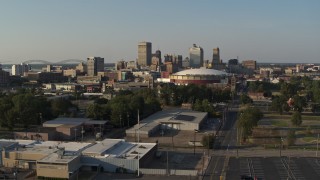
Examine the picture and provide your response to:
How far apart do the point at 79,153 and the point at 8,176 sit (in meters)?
4.25

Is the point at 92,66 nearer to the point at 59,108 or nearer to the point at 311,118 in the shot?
the point at 59,108

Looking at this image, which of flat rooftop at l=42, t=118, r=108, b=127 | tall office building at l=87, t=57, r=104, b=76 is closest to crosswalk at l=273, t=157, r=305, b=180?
flat rooftop at l=42, t=118, r=108, b=127

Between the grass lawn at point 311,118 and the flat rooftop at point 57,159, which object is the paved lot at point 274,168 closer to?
the flat rooftop at point 57,159

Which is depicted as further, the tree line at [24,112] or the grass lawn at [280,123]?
the grass lawn at [280,123]

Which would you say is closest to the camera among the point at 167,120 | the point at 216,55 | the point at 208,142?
the point at 208,142

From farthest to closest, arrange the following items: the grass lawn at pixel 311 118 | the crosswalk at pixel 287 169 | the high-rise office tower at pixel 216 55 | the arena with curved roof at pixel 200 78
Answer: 1. the high-rise office tower at pixel 216 55
2. the arena with curved roof at pixel 200 78
3. the grass lawn at pixel 311 118
4. the crosswalk at pixel 287 169

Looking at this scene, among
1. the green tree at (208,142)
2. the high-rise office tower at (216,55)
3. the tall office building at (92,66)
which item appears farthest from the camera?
the high-rise office tower at (216,55)

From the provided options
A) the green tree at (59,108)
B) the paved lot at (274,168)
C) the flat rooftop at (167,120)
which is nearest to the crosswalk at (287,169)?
the paved lot at (274,168)

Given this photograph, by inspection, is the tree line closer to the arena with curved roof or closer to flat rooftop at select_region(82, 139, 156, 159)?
flat rooftop at select_region(82, 139, 156, 159)

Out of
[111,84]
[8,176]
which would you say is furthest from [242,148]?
[111,84]

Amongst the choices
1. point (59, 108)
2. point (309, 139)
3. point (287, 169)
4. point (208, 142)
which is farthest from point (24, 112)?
point (309, 139)

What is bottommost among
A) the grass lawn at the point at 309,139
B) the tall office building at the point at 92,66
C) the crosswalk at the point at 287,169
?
the crosswalk at the point at 287,169

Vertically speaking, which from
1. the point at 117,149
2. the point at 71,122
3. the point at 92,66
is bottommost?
the point at 117,149

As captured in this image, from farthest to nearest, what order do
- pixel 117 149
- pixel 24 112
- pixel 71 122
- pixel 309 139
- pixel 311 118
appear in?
pixel 311 118 < pixel 71 122 < pixel 24 112 < pixel 309 139 < pixel 117 149
